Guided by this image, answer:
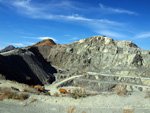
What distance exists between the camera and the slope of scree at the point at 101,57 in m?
43.8

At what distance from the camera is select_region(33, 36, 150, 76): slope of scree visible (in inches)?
1724

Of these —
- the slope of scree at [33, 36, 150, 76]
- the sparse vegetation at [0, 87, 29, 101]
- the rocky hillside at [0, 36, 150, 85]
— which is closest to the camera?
the sparse vegetation at [0, 87, 29, 101]

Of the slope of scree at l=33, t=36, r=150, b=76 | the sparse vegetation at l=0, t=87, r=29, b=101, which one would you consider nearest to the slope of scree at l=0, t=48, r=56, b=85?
the slope of scree at l=33, t=36, r=150, b=76

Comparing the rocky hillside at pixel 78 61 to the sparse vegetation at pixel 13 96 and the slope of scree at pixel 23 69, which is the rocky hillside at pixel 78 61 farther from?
the sparse vegetation at pixel 13 96

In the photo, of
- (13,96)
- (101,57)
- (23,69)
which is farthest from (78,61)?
(13,96)

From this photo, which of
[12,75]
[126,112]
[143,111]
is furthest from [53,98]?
[12,75]

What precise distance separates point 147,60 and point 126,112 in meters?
42.3

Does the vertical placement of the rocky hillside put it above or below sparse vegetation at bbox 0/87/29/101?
above

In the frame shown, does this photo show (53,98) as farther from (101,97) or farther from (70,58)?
(70,58)

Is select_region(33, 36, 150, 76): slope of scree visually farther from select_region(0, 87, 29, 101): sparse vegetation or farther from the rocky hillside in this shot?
select_region(0, 87, 29, 101): sparse vegetation

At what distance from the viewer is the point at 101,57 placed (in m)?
52.9

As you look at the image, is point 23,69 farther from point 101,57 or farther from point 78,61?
point 101,57

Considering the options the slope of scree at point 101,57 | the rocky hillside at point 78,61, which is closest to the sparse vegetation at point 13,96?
the rocky hillside at point 78,61

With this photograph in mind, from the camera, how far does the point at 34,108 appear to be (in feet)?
32.8
